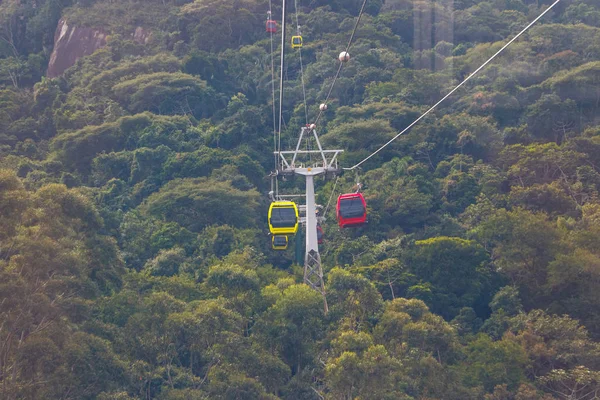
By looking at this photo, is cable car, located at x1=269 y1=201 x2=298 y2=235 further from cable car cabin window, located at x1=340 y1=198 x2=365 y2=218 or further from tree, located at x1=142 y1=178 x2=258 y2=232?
tree, located at x1=142 y1=178 x2=258 y2=232

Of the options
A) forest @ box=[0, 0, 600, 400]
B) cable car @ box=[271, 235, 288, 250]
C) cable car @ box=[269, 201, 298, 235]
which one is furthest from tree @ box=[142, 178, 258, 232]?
cable car @ box=[269, 201, 298, 235]

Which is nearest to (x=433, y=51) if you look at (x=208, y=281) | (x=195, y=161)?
(x=195, y=161)

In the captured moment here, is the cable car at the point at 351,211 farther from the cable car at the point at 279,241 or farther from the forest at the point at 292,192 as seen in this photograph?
the forest at the point at 292,192

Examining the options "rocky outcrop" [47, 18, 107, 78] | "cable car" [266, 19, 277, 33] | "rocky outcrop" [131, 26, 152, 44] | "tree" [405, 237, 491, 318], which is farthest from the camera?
"rocky outcrop" [131, 26, 152, 44]

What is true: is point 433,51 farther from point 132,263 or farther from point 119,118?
point 132,263

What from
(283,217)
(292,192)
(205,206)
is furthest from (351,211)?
(292,192)

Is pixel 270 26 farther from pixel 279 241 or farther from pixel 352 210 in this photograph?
pixel 352 210
